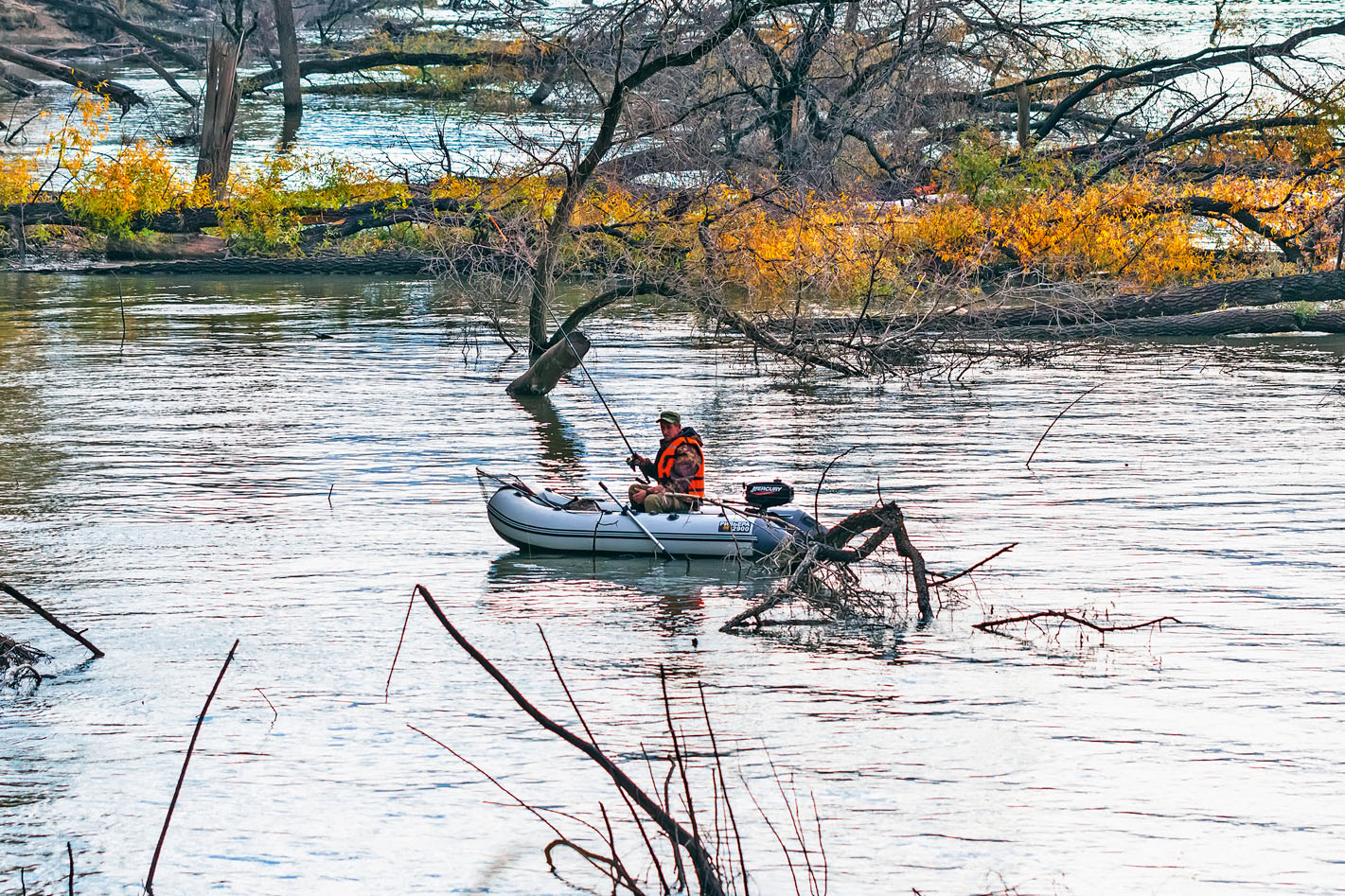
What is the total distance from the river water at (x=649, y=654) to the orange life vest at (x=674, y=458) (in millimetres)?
750

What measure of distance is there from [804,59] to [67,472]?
1680 centimetres

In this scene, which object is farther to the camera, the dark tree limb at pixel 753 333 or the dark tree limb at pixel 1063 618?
the dark tree limb at pixel 753 333

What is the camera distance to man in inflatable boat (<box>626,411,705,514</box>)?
1415 centimetres

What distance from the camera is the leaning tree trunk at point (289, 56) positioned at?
5148 centimetres

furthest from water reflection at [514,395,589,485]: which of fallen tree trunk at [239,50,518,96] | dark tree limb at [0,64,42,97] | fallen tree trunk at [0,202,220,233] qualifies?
fallen tree trunk at [239,50,518,96]

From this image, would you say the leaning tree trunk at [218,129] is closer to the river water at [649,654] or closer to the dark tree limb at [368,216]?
the dark tree limb at [368,216]

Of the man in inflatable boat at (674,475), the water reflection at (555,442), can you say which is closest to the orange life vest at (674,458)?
the man in inflatable boat at (674,475)

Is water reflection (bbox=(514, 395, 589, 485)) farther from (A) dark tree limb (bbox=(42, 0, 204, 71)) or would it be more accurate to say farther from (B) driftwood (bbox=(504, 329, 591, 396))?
(A) dark tree limb (bbox=(42, 0, 204, 71))

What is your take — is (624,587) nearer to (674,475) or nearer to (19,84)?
(674,475)

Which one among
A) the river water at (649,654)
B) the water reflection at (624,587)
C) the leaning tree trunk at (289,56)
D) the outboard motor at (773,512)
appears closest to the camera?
the river water at (649,654)

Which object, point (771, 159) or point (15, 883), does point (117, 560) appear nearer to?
point (15, 883)

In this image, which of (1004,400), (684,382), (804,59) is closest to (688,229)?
(684,382)

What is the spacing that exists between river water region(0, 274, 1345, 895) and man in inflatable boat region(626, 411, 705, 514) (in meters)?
0.53

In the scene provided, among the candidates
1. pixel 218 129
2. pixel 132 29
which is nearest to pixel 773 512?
pixel 218 129
